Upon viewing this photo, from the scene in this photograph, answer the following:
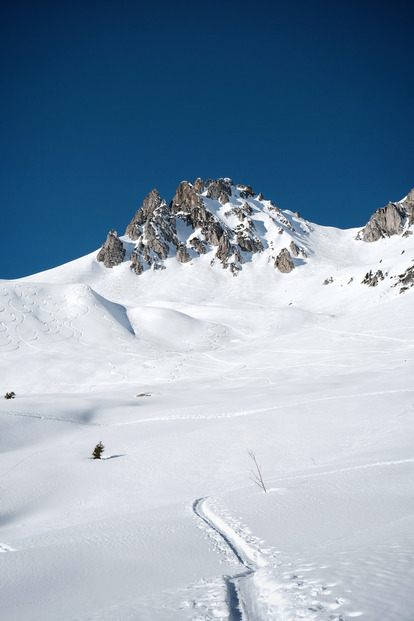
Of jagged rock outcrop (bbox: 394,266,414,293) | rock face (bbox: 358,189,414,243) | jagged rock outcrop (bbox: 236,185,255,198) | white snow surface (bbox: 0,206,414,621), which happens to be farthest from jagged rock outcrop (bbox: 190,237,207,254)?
white snow surface (bbox: 0,206,414,621)

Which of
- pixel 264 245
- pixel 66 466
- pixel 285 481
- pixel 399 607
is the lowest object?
pixel 399 607

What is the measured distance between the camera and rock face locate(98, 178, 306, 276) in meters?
109

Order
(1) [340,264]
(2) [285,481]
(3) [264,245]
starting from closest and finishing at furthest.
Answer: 1. (2) [285,481]
2. (1) [340,264]
3. (3) [264,245]

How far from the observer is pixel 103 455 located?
11.9m

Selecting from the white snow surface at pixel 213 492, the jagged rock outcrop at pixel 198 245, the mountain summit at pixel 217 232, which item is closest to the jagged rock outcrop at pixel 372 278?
the white snow surface at pixel 213 492

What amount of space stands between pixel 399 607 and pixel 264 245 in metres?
120

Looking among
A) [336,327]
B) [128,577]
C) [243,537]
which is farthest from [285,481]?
[336,327]

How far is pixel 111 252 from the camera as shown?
108 m

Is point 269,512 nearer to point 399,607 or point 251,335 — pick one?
point 399,607

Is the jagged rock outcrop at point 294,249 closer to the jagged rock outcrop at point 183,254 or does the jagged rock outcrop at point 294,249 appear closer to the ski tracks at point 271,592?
the jagged rock outcrop at point 183,254

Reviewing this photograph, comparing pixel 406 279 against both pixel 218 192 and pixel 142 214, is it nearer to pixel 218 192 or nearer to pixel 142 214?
pixel 142 214

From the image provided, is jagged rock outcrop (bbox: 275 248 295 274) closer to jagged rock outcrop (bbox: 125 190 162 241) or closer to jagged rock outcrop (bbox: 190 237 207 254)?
jagged rock outcrop (bbox: 190 237 207 254)

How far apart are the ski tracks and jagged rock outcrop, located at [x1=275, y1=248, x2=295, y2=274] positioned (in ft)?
337

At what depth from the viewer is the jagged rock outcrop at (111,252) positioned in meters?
108
